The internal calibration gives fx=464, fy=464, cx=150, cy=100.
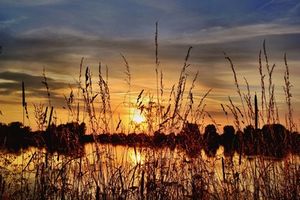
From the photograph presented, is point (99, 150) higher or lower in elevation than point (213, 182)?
higher

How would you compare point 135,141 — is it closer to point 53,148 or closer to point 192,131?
point 192,131

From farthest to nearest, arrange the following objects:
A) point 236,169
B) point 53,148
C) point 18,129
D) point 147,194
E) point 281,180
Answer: point 18,129 → point 53,148 → point 236,169 → point 281,180 → point 147,194

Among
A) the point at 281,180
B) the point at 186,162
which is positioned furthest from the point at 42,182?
the point at 281,180

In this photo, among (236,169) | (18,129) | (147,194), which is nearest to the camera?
(147,194)

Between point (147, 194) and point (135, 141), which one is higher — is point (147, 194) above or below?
below

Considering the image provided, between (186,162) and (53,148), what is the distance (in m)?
1.93

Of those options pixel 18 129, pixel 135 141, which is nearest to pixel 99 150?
pixel 135 141

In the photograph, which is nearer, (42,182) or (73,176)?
(42,182)

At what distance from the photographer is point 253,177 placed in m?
5.77

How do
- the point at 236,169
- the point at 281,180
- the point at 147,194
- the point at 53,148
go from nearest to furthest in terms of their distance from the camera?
the point at 147,194 < the point at 281,180 < the point at 236,169 < the point at 53,148

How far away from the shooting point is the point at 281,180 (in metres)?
5.74

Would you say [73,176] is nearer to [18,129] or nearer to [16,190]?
[16,190]

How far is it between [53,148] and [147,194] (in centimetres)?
193

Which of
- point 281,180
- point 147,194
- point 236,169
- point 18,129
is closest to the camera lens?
point 147,194
